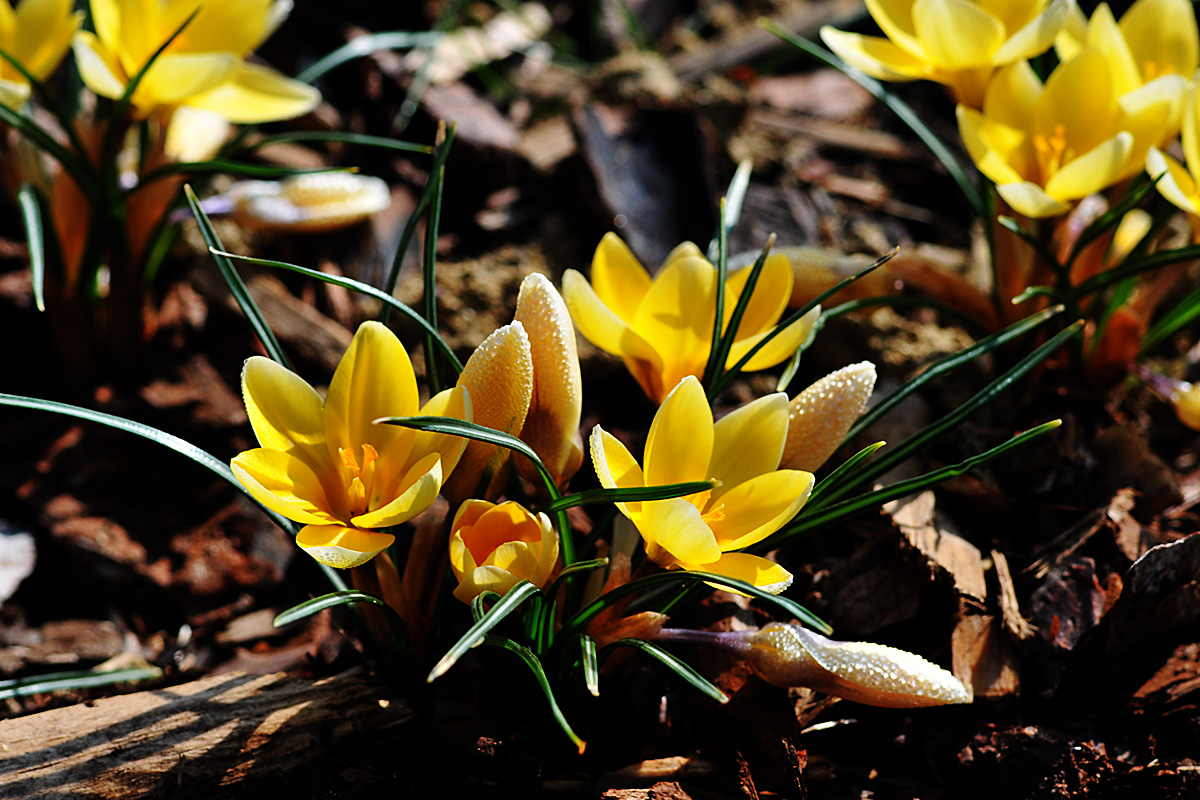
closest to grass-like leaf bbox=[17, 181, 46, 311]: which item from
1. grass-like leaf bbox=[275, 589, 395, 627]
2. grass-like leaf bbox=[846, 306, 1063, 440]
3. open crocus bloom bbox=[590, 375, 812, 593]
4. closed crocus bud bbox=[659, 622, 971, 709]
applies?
grass-like leaf bbox=[275, 589, 395, 627]

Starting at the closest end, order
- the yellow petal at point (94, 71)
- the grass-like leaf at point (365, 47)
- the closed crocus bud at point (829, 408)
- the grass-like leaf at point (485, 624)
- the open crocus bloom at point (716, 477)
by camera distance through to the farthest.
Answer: the grass-like leaf at point (485, 624) → the open crocus bloom at point (716, 477) → the closed crocus bud at point (829, 408) → the yellow petal at point (94, 71) → the grass-like leaf at point (365, 47)

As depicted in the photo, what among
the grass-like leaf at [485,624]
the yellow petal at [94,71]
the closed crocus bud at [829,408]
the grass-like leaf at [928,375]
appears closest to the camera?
the grass-like leaf at [485,624]

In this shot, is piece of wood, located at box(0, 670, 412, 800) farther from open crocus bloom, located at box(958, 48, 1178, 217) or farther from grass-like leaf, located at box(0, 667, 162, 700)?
open crocus bloom, located at box(958, 48, 1178, 217)

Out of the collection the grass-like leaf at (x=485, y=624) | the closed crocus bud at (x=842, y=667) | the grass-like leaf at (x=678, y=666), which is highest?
the grass-like leaf at (x=485, y=624)

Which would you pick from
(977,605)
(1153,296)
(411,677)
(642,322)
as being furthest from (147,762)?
(1153,296)

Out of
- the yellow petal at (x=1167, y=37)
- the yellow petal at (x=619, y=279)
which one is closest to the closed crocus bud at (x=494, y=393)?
the yellow petal at (x=619, y=279)

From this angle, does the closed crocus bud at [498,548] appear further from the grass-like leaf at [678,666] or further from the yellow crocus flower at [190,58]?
the yellow crocus flower at [190,58]

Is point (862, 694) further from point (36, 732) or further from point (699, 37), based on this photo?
point (699, 37)

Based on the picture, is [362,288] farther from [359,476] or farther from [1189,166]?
[1189,166]
